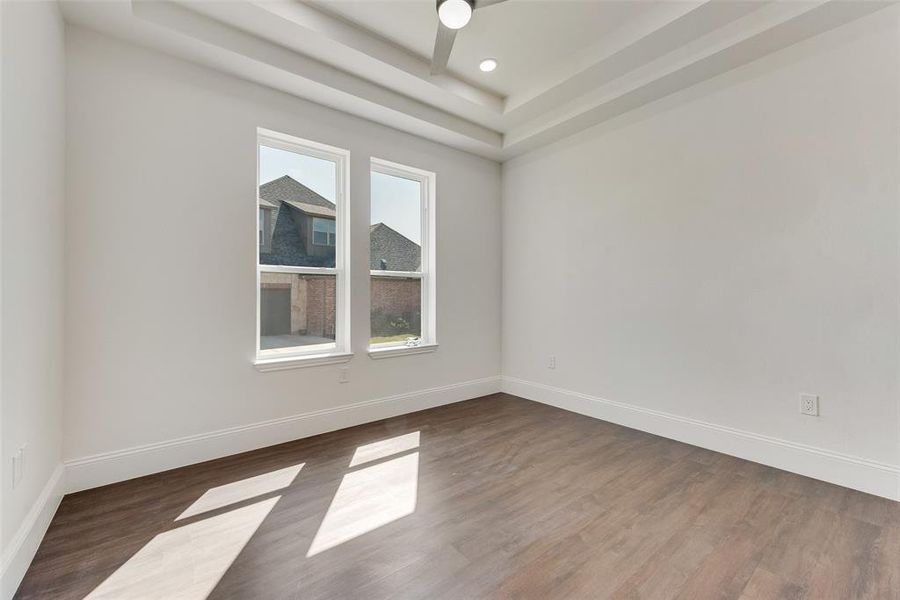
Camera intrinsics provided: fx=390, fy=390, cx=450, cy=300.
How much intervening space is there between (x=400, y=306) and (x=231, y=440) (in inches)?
71.0

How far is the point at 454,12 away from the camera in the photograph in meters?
1.99

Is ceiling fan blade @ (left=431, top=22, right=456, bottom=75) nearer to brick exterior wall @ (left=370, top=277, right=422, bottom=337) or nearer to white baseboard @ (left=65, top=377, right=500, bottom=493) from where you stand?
brick exterior wall @ (left=370, top=277, right=422, bottom=337)

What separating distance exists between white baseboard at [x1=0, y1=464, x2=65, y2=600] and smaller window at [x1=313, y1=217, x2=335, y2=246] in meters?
2.09

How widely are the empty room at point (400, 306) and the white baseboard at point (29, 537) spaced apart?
18 millimetres

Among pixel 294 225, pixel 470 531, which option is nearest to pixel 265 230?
pixel 294 225

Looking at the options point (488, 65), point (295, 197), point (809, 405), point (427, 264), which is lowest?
point (809, 405)

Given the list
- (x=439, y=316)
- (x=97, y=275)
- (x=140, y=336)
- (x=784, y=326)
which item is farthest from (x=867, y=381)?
(x=97, y=275)

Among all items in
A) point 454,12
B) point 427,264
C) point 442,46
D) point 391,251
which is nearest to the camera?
point 454,12

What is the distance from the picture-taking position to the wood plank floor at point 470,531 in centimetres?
154

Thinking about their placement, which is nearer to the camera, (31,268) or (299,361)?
(31,268)

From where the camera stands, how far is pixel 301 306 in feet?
10.5

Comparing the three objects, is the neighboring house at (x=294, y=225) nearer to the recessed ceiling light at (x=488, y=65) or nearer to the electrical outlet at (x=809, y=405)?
the recessed ceiling light at (x=488, y=65)

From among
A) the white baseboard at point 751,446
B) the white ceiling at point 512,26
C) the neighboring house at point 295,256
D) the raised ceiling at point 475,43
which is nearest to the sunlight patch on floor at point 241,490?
the neighboring house at point 295,256

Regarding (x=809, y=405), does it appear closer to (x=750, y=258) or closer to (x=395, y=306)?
(x=750, y=258)
